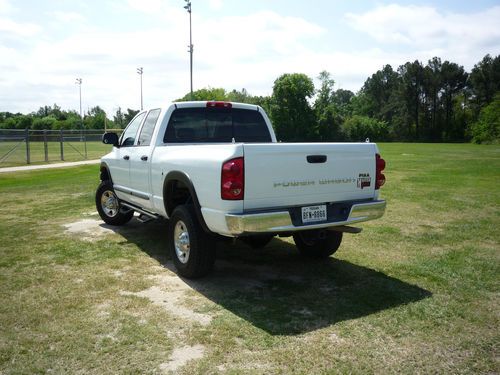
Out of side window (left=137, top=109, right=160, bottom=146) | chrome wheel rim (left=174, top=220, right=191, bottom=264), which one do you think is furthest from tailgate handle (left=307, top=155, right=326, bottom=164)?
side window (left=137, top=109, right=160, bottom=146)

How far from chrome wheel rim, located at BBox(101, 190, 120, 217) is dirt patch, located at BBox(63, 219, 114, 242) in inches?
10.4

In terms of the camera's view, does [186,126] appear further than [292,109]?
No

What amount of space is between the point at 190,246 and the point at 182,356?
174 cm

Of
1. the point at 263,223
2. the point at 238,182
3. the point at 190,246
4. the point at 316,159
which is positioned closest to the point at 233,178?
the point at 238,182

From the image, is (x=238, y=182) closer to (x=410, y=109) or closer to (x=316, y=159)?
(x=316, y=159)

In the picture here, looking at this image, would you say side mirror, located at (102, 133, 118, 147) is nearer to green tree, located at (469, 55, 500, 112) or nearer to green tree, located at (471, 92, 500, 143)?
green tree, located at (471, 92, 500, 143)

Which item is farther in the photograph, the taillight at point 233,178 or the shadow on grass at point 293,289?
the taillight at point 233,178

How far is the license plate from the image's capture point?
4.67m

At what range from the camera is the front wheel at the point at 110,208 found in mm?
7945

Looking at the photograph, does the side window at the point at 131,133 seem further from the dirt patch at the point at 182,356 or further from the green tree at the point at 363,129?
the green tree at the point at 363,129

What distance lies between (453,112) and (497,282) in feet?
294

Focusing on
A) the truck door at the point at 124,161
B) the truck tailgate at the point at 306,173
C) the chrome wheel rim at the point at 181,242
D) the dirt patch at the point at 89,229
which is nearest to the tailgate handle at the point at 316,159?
the truck tailgate at the point at 306,173

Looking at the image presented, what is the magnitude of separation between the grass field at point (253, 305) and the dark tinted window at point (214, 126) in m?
1.68

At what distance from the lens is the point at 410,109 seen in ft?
290
